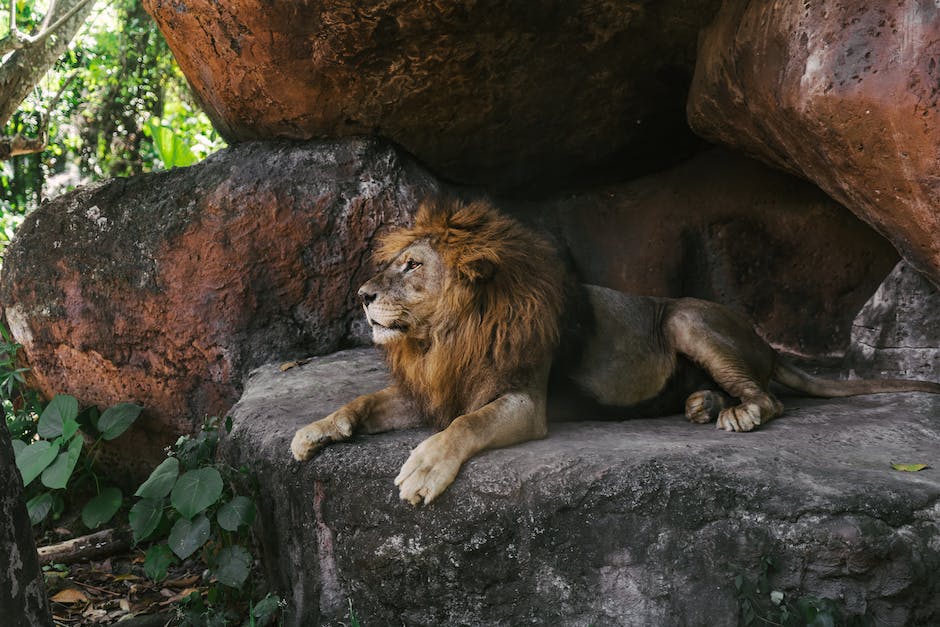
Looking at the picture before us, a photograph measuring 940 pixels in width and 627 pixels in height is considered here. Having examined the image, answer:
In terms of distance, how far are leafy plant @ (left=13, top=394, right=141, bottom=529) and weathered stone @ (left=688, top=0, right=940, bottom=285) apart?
3.50 meters

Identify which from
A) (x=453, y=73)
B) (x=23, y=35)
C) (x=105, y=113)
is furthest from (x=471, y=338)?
(x=105, y=113)

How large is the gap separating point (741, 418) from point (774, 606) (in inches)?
38.5

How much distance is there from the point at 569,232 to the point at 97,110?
6.91 m

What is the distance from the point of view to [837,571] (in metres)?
2.83

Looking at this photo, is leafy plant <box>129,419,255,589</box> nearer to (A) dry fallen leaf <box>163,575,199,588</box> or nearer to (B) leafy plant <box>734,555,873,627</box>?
(A) dry fallen leaf <box>163,575,199,588</box>

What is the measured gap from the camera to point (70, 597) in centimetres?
425

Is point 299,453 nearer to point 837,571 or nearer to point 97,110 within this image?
point 837,571

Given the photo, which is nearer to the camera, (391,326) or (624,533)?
(624,533)

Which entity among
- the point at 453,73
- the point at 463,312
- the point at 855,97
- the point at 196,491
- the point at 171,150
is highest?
the point at 171,150

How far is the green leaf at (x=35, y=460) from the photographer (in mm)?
4246

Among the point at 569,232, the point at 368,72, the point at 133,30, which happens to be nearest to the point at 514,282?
the point at 368,72

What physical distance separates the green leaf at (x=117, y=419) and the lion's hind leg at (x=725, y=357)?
9.44 feet

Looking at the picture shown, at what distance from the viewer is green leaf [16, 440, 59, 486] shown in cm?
425

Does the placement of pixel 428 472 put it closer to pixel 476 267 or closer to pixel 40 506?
pixel 476 267
